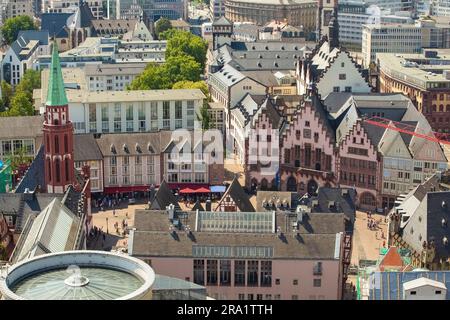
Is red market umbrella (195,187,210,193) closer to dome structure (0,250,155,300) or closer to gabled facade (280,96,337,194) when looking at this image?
gabled facade (280,96,337,194)

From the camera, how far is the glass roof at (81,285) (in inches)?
1870

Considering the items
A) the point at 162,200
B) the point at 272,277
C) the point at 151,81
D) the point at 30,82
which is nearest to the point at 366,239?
the point at 162,200

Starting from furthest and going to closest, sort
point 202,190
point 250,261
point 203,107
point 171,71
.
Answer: point 171,71 → point 203,107 → point 202,190 → point 250,261

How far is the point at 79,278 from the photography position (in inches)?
1917

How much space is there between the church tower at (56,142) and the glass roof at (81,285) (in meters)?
47.5

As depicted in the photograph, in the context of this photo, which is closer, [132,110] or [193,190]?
[193,190]

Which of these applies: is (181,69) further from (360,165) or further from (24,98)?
(360,165)

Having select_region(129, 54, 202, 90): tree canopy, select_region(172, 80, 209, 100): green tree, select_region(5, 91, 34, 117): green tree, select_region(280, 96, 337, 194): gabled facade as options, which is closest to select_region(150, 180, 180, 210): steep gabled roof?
select_region(280, 96, 337, 194): gabled facade

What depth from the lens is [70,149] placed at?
99.6 m

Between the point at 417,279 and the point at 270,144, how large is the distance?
183ft

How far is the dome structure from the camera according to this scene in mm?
47438

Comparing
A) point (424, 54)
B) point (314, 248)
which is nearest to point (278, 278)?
point (314, 248)

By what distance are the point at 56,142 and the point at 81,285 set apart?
5257 centimetres
